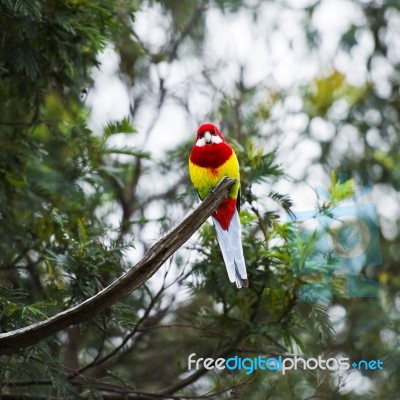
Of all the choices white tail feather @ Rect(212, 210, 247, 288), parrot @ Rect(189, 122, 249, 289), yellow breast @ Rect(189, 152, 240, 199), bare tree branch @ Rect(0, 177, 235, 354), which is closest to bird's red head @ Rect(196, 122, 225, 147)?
parrot @ Rect(189, 122, 249, 289)

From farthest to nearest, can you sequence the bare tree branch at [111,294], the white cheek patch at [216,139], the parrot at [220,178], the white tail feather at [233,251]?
the white cheek patch at [216,139] → the parrot at [220,178] → the white tail feather at [233,251] → the bare tree branch at [111,294]

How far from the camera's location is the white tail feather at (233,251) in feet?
9.29

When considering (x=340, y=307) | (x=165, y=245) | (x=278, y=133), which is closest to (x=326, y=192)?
(x=165, y=245)

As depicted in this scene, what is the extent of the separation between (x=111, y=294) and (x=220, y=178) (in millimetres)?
858

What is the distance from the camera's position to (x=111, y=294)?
2.41 meters

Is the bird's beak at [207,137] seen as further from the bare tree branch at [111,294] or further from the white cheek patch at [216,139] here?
the bare tree branch at [111,294]

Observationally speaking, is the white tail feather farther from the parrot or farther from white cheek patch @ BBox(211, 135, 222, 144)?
white cheek patch @ BBox(211, 135, 222, 144)

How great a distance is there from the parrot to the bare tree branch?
478mm

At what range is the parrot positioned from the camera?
9.67ft

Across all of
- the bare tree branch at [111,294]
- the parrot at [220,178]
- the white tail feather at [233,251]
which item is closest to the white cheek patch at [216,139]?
the parrot at [220,178]

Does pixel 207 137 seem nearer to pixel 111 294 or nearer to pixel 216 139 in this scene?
pixel 216 139

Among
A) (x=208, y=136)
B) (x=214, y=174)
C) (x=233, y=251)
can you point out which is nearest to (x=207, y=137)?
(x=208, y=136)

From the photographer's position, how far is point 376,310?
4914 mm

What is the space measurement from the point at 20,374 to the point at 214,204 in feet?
3.90
